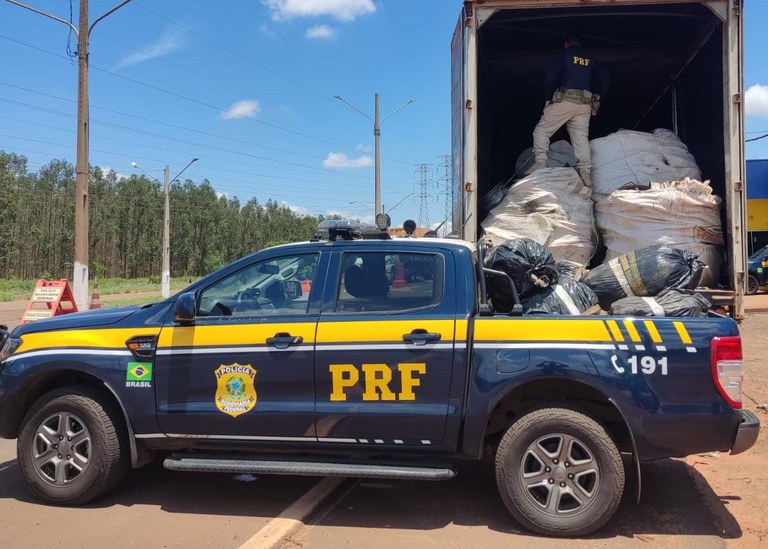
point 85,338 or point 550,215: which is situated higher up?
point 550,215

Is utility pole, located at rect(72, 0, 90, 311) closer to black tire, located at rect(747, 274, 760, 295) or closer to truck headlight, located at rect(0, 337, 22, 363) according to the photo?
truck headlight, located at rect(0, 337, 22, 363)

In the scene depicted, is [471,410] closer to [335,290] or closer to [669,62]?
[335,290]

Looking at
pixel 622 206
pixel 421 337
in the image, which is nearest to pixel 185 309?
pixel 421 337

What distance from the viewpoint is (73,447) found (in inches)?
161

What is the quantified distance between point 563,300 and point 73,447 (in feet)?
11.3

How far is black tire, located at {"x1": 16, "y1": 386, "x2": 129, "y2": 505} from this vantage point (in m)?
4.02

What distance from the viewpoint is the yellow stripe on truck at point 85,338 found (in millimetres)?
4043

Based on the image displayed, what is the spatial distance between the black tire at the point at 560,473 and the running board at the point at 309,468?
40 cm

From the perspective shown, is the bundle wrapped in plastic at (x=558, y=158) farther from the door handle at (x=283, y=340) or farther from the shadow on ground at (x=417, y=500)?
the door handle at (x=283, y=340)

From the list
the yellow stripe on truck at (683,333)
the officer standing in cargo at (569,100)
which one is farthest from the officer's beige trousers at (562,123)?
the yellow stripe on truck at (683,333)

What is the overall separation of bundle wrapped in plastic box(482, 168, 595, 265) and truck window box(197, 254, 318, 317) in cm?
263

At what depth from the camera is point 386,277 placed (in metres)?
4.01

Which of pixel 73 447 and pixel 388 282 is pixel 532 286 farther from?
pixel 73 447

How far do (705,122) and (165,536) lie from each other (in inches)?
260
